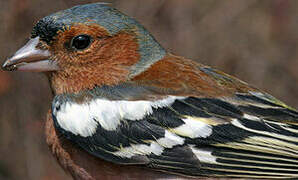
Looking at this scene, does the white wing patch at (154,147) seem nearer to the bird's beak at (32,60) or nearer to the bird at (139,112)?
the bird at (139,112)

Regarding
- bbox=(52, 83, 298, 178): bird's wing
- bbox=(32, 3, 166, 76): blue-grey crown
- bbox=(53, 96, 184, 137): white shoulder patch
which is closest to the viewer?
bbox=(52, 83, 298, 178): bird's wing

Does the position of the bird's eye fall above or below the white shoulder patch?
above

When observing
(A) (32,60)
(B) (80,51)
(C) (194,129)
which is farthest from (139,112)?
(A) (32,60)

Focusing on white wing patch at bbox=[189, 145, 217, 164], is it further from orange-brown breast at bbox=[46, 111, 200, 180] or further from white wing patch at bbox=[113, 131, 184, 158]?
orange-brown breast at bbox=[46, 111, 200, 180]

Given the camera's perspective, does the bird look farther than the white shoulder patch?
No

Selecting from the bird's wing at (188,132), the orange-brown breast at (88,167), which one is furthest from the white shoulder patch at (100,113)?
the orange-brown breast at (88,167)

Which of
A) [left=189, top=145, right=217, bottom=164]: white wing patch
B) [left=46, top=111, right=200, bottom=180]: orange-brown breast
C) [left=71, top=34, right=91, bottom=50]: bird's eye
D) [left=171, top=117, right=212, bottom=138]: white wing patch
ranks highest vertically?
[left=71, top=34, right=91, bottom=50]: bird's eye

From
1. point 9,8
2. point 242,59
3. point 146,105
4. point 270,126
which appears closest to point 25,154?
point 9,8

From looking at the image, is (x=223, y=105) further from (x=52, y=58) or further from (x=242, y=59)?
(x=242, y=59)

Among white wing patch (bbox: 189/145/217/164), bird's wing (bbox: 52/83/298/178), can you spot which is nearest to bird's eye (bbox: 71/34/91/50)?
bird's wing (bbox: 52/83/298/178)
